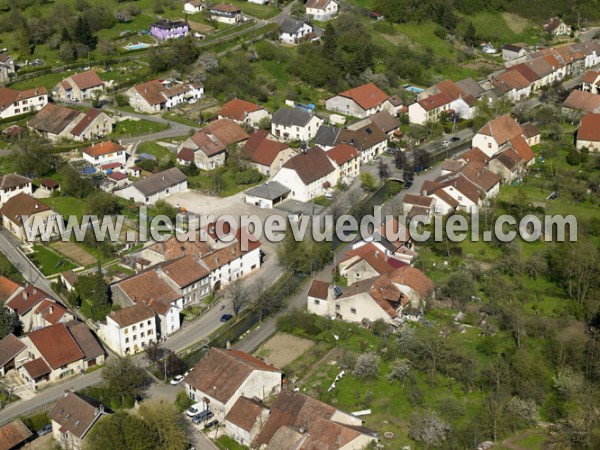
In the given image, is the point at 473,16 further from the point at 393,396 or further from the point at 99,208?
the point at 393,396

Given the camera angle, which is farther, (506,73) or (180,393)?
(506,73)

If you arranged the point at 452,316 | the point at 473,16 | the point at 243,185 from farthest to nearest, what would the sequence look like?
1. the point at 473,16
2. the point at 243,185
3. the point at 452,316

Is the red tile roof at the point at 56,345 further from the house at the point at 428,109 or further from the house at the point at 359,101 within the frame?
the house at the point at 428,109

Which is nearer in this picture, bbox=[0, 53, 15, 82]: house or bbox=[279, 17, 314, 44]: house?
bbox=[0, 53, 15, 82]: house

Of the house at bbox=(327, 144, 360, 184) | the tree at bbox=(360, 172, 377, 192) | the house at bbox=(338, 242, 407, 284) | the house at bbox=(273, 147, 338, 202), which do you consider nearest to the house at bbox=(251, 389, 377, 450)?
the house at bbox=(338, 242, 407, 284)

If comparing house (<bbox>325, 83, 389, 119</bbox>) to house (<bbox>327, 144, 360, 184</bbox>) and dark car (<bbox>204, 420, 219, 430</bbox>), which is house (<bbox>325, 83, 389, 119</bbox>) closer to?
house (<bbox>327, 144, 360, 184</bbox>)

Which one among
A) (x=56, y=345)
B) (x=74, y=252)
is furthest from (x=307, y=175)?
(x=56, y=345)

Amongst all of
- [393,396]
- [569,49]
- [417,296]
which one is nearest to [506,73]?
[569,49]
